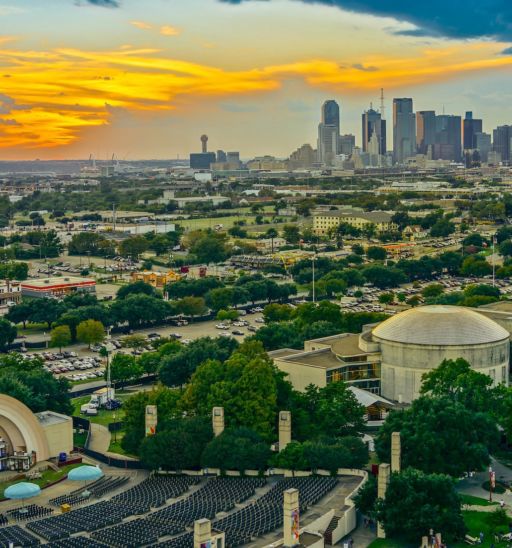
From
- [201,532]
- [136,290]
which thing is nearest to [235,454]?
[201,532]

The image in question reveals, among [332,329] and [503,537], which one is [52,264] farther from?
[503,537]

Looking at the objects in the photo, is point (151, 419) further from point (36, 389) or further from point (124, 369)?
point (124, 369)

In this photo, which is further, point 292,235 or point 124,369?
point 292,235

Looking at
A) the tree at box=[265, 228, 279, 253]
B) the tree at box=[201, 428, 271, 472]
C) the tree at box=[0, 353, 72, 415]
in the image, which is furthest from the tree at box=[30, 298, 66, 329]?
the tree at box=[265, 228, 279, 253]

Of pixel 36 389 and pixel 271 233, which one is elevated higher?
pixel 271 233

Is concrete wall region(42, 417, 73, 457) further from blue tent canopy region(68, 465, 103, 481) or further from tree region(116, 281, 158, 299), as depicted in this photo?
tree region(116, 281, 158, 299)

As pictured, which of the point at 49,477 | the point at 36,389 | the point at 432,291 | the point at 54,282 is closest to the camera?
the point at 49,477

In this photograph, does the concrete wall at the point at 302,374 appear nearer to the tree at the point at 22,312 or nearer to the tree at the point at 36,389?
the tree at the point at 36,389
